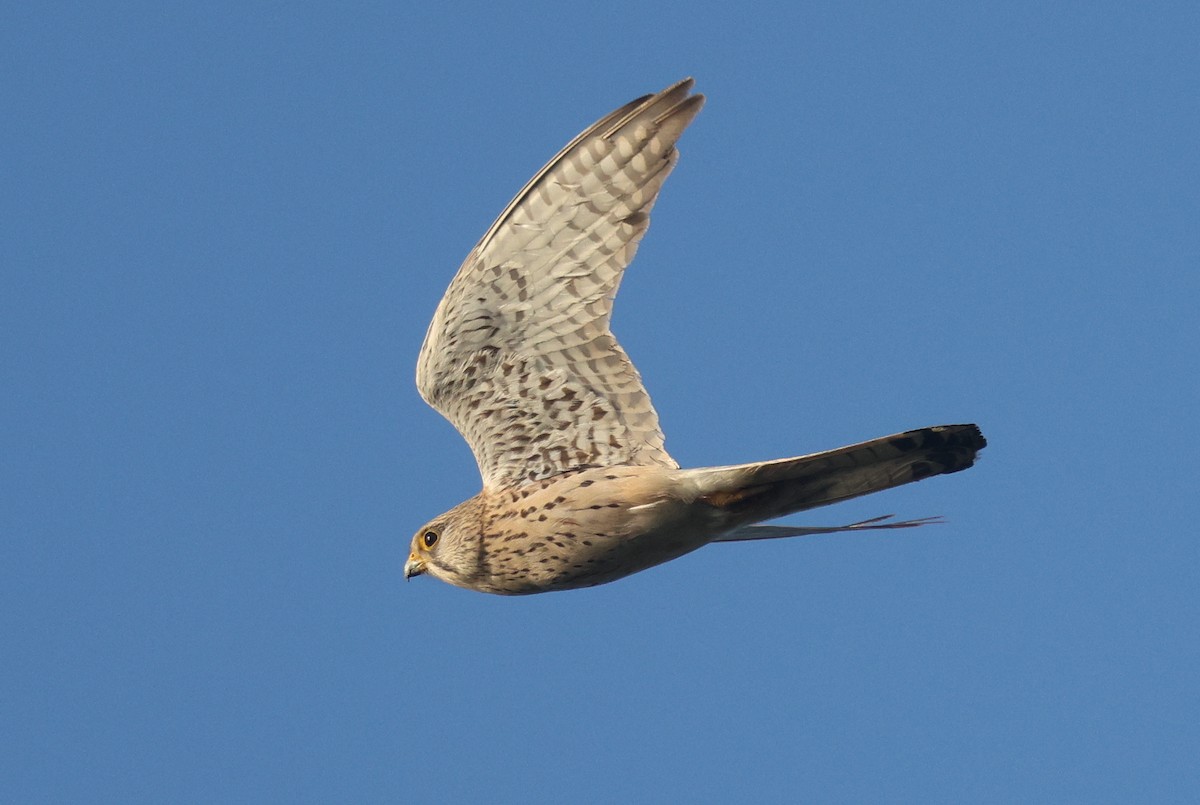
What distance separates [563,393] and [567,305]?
20.2 inches

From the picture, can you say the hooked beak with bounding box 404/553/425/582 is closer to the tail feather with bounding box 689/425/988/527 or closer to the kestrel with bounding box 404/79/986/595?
the kestrel with bounding box 404/79/986/595

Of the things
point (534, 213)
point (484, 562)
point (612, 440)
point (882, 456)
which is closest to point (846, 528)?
point (882, 456)

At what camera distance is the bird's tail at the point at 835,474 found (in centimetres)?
768

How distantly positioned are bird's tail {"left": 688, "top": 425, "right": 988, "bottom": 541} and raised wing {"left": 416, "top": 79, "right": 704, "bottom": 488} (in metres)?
0.69

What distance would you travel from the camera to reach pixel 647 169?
29.4 ft

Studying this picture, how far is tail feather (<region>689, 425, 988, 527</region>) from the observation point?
768 centimetres

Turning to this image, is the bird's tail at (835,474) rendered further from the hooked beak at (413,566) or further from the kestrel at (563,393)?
the hooked beak at (413,566)

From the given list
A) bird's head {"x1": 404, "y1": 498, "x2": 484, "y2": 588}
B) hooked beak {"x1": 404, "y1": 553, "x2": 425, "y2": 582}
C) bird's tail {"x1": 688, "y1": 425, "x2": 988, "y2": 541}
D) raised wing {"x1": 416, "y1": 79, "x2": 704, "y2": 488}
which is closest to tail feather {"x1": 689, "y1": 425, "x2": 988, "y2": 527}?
bird's tail {"x1": 688, "y1": 425, "x2": 988, "y2": 541}

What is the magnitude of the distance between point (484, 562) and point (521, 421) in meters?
0.96

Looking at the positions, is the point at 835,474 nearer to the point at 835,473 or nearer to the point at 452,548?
the point at 835,473

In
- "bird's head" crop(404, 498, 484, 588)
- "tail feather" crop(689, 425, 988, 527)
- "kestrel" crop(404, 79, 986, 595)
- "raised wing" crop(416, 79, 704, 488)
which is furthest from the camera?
"raised wing" crop(416, 79, 704, 488)

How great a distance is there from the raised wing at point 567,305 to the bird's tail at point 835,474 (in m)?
0.69

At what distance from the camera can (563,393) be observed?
9.12 m

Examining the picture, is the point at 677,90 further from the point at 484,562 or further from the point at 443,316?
the point at 484,562
